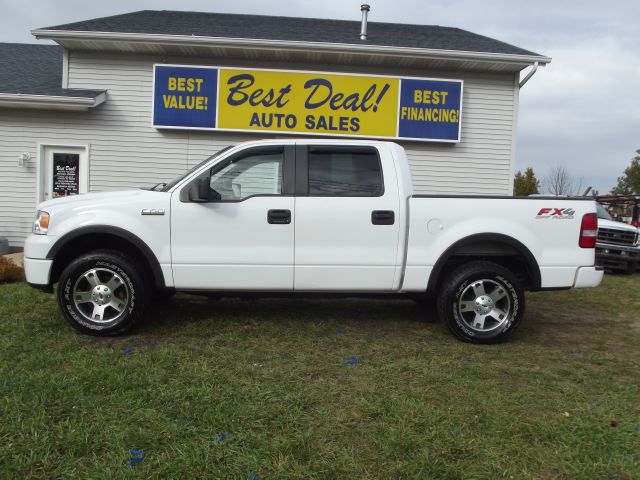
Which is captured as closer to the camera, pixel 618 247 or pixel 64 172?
pixel 64 172

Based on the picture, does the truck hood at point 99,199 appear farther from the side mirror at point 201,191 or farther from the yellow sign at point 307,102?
the yellow sign at point 307,102

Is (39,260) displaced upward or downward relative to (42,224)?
downward

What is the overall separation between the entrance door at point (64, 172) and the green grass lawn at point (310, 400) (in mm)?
5847

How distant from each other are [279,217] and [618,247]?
9408 millimetres

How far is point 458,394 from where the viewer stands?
11.8 feet

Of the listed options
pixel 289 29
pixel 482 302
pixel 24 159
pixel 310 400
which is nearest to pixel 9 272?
pixel 24 159

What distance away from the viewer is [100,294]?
184 inches

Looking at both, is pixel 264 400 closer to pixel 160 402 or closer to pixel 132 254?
pixel 160 402

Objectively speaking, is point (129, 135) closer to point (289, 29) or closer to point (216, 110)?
point (216, 110)

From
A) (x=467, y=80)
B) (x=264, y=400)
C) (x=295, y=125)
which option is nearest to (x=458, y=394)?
(x=264, y=400)

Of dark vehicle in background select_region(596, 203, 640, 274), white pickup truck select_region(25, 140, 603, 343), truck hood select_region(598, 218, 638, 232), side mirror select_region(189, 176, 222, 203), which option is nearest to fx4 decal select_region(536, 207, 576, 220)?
white pickup truck select_region(25, 140, 603, 343)

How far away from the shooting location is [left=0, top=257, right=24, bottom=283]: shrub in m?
7.22

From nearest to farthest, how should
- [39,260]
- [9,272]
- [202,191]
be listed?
[202,191] → [39,260] → [9,272]

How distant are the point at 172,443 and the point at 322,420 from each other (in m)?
0.92
